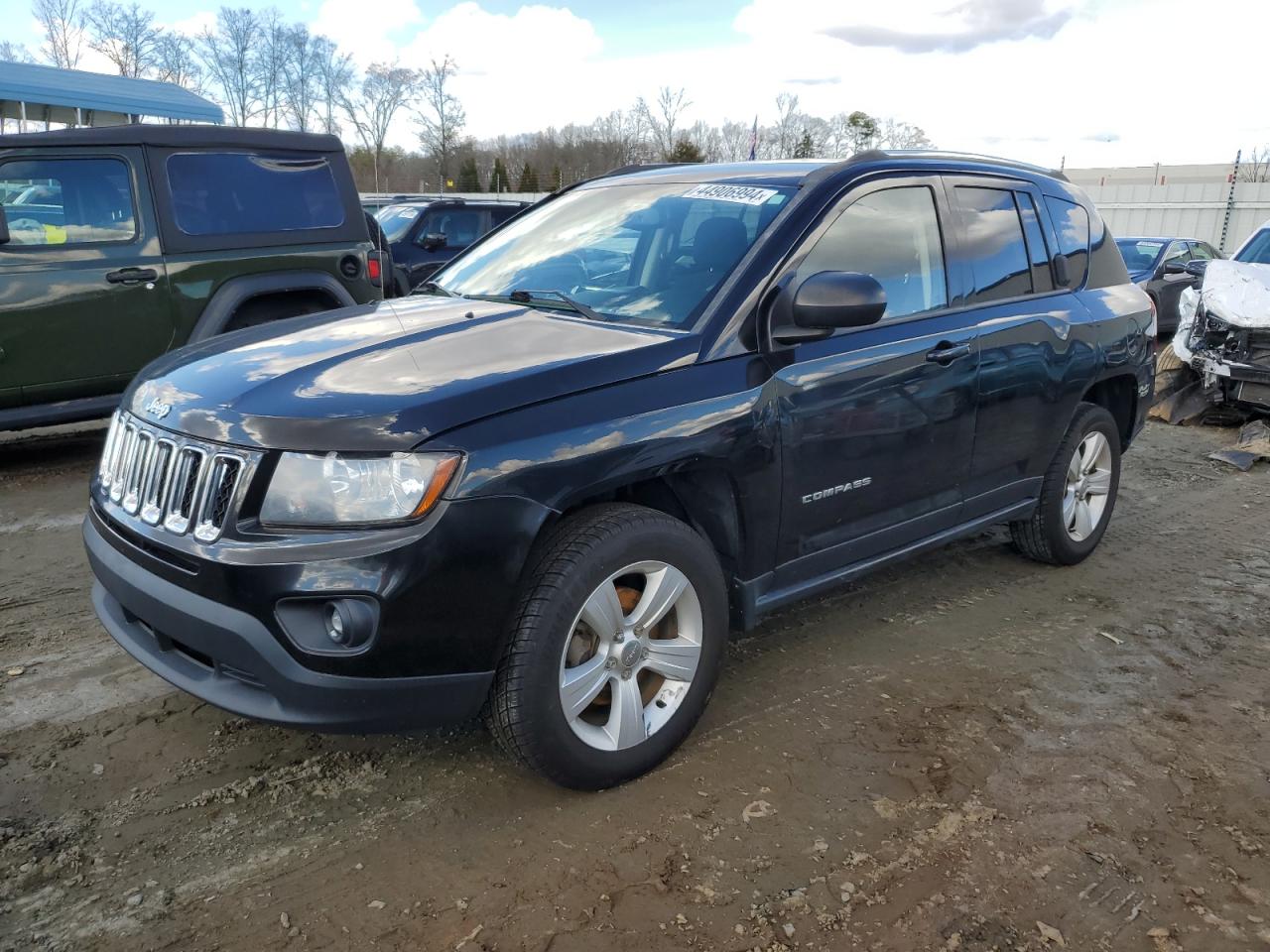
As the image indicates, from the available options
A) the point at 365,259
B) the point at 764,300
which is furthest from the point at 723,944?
the point at 365,259

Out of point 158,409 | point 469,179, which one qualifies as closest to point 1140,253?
point 158,409

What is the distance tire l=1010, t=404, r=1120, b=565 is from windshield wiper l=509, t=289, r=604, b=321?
2.55 metres

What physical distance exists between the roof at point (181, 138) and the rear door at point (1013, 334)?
4787 mm

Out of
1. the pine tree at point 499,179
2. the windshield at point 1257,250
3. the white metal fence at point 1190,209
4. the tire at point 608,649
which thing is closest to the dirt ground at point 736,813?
the tire at point 608,649

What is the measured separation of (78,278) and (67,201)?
51 centimetres

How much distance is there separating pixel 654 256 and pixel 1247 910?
266cm

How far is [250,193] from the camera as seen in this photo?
6594 mm

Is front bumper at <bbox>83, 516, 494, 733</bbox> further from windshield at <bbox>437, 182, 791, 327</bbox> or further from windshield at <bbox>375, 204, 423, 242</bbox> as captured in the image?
windshield at <bbox>375, 204, 423, 242</bbox>

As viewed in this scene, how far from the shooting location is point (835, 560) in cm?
352

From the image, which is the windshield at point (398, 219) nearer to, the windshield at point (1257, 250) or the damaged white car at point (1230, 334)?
the damaged white car at point (1230, 334)

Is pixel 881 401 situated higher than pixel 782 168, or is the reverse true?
pixel 782 168

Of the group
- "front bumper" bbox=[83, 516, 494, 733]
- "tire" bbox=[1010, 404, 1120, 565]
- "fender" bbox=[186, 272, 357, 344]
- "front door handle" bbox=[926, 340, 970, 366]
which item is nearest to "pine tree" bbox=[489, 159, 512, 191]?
"fender" bbox=[186, 272, 357, 344]

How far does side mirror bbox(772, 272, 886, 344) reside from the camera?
3029 mm

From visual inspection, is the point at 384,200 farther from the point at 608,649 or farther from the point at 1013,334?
the point at 608,649
